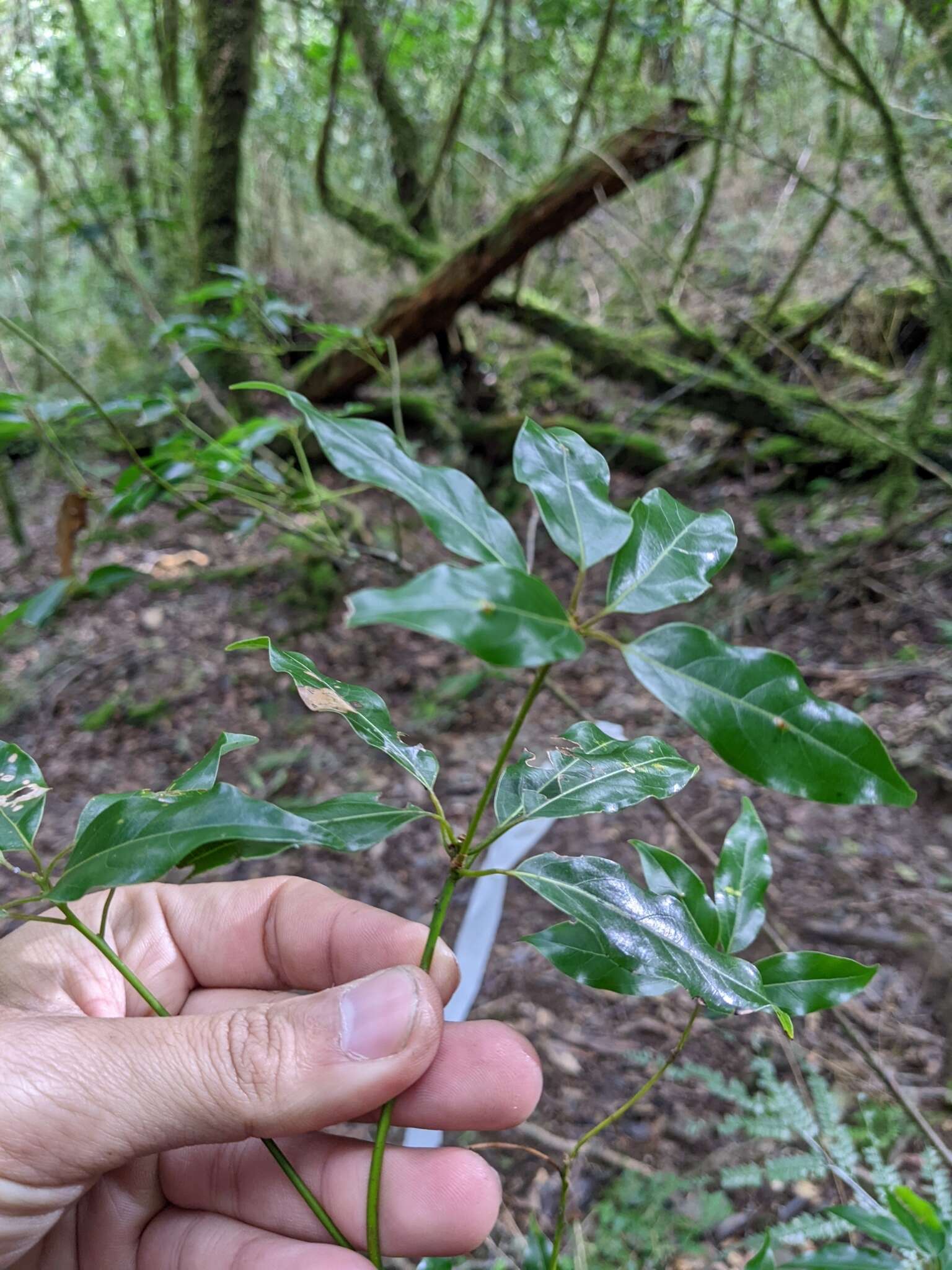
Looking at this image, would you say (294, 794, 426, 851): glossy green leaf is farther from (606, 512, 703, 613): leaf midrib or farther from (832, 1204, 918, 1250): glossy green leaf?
(832, 1204, 918, 1250): glossy green leaf

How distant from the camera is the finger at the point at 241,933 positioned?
50.8 inches

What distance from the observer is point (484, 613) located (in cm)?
Result: 52

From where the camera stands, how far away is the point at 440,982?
1.15m

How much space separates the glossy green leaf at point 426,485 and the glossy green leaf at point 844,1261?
1037mm

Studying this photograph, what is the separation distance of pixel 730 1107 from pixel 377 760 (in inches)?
64.5

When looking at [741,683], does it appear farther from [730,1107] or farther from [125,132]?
[125,132]

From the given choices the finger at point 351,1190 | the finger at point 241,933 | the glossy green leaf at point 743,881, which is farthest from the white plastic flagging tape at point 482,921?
the glossy green leaf at point 743,881

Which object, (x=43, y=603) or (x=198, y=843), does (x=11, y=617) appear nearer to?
(x=43, y=603)

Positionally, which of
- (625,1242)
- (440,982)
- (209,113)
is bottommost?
(625,1242)

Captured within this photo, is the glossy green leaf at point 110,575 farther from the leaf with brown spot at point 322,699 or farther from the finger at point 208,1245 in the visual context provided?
the finger at point 208,1245

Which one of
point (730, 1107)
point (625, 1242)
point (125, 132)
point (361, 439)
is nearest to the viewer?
point (361, 439)


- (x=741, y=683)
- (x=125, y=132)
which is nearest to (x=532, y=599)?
(x=741, y=683)

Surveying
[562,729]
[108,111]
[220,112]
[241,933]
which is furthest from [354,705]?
[108,111]

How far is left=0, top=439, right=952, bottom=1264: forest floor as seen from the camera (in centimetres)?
187
